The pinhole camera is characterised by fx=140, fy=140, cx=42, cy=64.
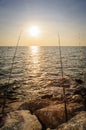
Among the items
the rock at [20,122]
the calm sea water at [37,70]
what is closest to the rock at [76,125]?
the rock at [20,122]

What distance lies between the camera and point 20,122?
15.2 ft

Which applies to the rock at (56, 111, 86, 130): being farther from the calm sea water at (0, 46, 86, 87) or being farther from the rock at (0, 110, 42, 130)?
the calm sea water at (0, 46, 86, 87)

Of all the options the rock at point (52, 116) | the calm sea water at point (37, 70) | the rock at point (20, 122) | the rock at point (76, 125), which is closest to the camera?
the rock at point (76, 125)

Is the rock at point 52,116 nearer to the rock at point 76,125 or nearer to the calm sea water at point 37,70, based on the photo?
the rock at point 76,125

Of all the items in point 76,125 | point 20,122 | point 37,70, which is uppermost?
point 76,125

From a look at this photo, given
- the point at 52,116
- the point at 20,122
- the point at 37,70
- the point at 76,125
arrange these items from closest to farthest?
the point at 76,125 → the point at 20,122 → the point at 52,116 → the point at 37,70

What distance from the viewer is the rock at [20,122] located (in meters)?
4.38

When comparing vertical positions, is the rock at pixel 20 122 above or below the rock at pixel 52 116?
above

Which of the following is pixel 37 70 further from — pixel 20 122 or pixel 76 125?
pixel 76 125

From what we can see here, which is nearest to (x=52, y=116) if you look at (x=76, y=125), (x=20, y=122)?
(x=20, y=122)

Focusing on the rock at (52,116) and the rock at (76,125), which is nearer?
the rock at (76,125)

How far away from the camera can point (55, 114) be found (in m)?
5.72

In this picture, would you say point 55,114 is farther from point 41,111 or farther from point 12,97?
point 12,97

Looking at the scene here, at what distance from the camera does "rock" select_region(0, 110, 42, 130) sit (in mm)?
4385
